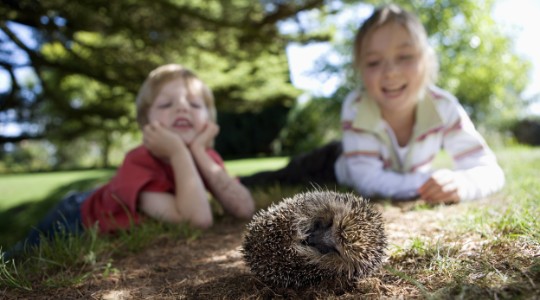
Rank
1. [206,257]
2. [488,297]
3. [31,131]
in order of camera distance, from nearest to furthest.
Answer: [488,297], [206,257], [31,131]

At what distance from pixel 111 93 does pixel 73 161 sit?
25.5m

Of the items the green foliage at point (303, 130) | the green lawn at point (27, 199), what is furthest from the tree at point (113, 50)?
the green foliage at point (303, 130)

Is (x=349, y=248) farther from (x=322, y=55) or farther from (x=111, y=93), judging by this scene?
(x=322, y=55)

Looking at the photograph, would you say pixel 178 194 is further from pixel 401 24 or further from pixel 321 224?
pixel 401 24

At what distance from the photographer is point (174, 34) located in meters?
7.59

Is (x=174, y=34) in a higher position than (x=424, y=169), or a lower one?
higher

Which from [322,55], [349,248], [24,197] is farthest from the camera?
[322,55]

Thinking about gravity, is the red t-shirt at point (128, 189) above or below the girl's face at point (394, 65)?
below

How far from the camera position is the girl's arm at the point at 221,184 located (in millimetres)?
3805

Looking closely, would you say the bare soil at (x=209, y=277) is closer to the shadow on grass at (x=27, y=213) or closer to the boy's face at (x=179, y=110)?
the boy's face at (x=179, y=110)

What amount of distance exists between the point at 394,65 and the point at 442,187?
137cm

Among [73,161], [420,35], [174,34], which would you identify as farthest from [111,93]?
[73,161]

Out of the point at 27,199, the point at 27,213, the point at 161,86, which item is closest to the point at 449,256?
the point at 161,86

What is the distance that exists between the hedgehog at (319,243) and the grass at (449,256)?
0.59ft
